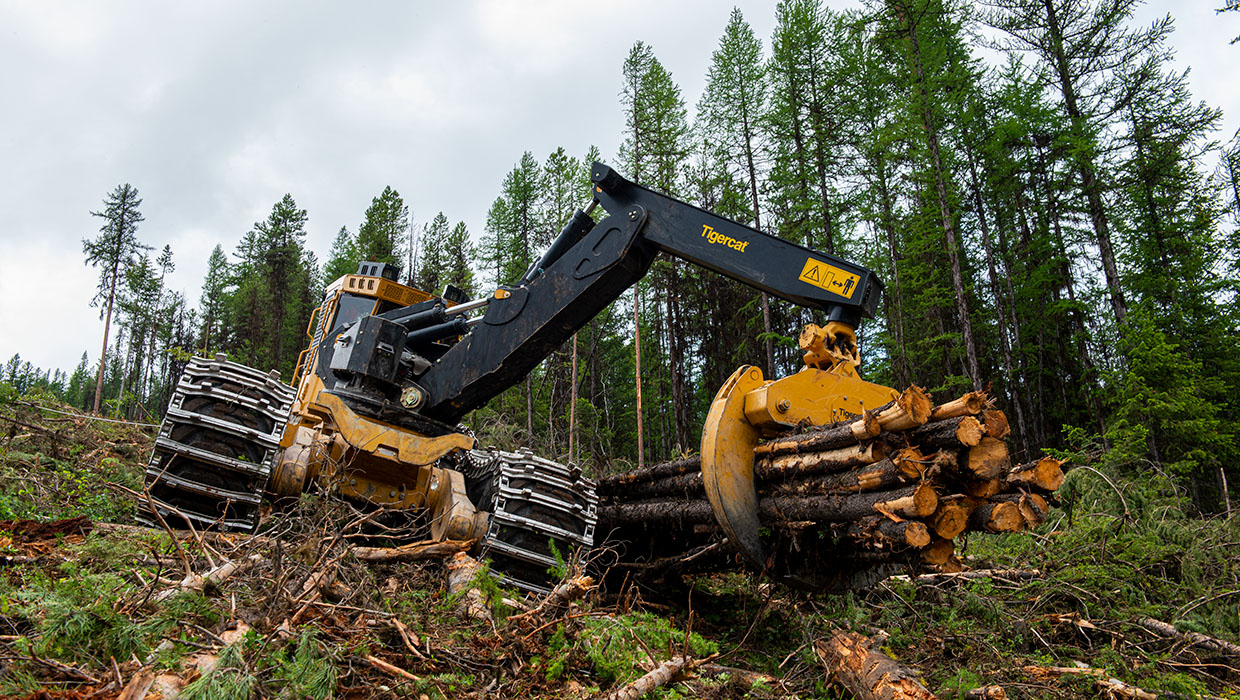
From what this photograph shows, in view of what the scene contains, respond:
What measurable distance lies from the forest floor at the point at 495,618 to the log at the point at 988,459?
48.4 inches

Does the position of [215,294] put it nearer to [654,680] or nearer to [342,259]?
[342,259]

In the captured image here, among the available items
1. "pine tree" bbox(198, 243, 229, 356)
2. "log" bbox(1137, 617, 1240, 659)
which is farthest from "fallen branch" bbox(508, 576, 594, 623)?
"pine tree" bbox(198, 243, 229, 356)

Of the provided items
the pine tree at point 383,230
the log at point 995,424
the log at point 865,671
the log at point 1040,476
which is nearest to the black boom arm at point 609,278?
the log at point 995,424

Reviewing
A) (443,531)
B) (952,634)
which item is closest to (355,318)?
(443,531)

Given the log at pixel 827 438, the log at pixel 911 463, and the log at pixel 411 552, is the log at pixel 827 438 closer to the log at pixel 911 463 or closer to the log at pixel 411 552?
the log at pixel 911 463

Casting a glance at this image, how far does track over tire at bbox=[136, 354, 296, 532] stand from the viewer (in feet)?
17.1

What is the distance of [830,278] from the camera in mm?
5242

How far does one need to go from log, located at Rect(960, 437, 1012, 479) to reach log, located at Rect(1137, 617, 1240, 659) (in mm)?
3044

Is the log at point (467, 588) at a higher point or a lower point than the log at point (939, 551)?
lower

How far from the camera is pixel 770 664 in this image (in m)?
5.01

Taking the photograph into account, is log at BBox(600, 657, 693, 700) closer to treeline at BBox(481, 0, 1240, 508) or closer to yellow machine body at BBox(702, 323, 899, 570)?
yellow machine body at BBox(702, 323, 899, 570)

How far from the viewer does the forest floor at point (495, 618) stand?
2807 millimetres

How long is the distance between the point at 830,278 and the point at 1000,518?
6.96 feet

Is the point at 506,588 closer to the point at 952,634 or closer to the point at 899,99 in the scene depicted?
the point at 952,634
